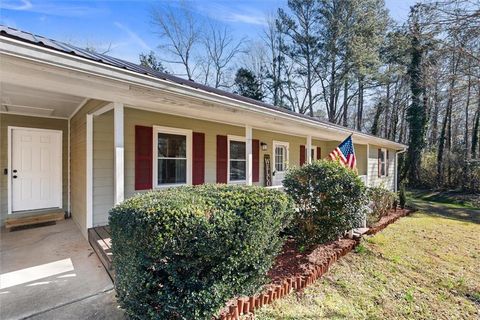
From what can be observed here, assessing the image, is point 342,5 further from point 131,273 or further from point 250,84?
point 131,273

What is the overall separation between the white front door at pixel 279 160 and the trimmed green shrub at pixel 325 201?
447 cm

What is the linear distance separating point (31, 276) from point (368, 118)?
26.8 m

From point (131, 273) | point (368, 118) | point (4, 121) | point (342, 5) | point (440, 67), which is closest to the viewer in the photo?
point (131, 273)

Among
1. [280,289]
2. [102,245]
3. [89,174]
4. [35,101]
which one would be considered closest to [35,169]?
[35,101]

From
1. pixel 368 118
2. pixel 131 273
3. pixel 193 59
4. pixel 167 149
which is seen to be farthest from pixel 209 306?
pixel 368 118

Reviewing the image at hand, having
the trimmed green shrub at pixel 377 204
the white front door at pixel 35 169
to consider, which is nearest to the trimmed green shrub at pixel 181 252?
the white front door at pixel 35 169

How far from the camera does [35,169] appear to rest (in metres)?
5.91

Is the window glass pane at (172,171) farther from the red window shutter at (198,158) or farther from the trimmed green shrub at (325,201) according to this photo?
the trimmed green shrub at (325,201)

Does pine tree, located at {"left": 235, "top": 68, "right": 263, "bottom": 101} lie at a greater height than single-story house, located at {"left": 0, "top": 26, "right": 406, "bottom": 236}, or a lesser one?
greater

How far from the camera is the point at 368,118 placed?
2459 cm

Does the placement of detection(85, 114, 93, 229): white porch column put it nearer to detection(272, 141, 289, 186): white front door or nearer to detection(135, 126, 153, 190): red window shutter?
detection(135, 126, 153, 190): red window shutter

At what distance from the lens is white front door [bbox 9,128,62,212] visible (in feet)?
18.6

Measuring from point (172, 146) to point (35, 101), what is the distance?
103 inches

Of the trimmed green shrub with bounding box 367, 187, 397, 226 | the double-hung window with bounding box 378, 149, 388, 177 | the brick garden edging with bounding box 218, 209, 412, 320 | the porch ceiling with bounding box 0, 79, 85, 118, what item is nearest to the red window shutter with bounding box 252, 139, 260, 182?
the trimmed green shrub with bounding box 367, 187, 397, 226
